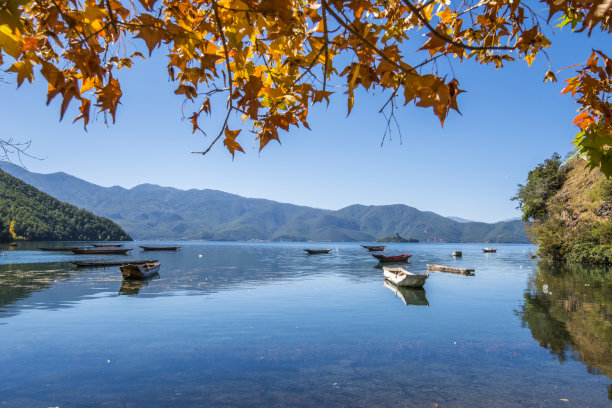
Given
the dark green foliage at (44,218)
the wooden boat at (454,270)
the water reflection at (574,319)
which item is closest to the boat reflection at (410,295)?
the water reflection at (574,319)

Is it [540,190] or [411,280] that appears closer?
[411,280]

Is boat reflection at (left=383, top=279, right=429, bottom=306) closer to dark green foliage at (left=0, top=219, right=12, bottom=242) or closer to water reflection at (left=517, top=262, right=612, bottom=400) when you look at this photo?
water reflection at (left=517, top=262, right=612, bottom=400)

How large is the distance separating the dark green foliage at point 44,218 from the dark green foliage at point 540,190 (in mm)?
156555

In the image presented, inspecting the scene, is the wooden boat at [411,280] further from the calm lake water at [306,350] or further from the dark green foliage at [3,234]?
the dark green foliage at [3,234]

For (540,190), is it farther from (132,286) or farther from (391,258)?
(132,286)

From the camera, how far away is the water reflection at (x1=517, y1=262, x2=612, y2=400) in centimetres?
1218

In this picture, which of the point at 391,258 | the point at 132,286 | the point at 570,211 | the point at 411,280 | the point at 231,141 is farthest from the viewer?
the point at 391,258

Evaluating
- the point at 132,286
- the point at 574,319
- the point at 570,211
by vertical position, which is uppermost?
the point at 570,211

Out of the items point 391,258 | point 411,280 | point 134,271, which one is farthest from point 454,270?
point 134,271

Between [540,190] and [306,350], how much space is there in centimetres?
5662

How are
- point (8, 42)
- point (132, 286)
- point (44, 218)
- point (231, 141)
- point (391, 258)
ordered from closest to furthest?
point (8, 42) < point (231, 141) < point (132, 286) < point (391, 258) < point (44, 218)

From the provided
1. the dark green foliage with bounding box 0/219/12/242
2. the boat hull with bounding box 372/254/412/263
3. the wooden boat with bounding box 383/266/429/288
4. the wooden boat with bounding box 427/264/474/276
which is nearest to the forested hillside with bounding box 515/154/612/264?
the wooden boat with bounding box 427/264/474/276

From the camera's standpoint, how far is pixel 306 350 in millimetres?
13180

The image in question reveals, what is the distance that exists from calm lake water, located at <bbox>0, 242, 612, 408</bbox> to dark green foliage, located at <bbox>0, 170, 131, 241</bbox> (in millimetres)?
141608
